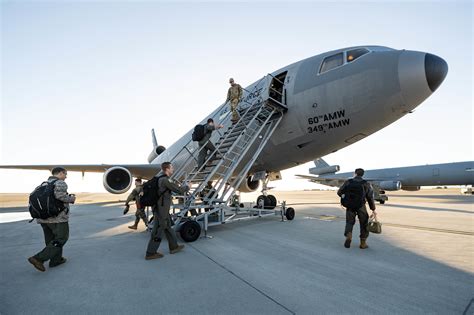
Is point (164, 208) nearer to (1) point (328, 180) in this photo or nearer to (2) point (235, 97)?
(2) point (235, 97)

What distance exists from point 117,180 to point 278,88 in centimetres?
786

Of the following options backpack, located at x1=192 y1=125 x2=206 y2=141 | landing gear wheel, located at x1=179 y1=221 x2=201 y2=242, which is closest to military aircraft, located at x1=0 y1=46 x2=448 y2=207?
backpack, located at x1=192 y1=125 x2=206 y2=141

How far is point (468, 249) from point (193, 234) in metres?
5.75

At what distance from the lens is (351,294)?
2596 mm

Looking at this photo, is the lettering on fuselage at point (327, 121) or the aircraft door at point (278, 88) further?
the aircraft door at point (278, 88)

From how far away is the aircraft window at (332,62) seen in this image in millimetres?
6348

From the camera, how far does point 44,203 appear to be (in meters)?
3.52

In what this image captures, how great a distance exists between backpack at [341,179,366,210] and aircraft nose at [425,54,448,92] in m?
2.76

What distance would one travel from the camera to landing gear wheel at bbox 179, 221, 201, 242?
16.9 ft

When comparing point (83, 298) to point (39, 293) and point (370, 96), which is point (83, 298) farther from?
point (370, 96)

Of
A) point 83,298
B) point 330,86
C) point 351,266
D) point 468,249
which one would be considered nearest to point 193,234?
point 83,298

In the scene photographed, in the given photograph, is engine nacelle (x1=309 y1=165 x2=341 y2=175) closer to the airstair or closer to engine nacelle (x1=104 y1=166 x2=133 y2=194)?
the airstair

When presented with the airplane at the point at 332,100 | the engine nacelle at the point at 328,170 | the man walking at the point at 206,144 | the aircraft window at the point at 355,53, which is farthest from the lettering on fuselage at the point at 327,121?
the engine nacelle at the point at 328,170

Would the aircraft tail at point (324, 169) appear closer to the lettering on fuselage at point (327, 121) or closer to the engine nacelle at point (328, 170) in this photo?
the engine nacelle at point (328, 170)
